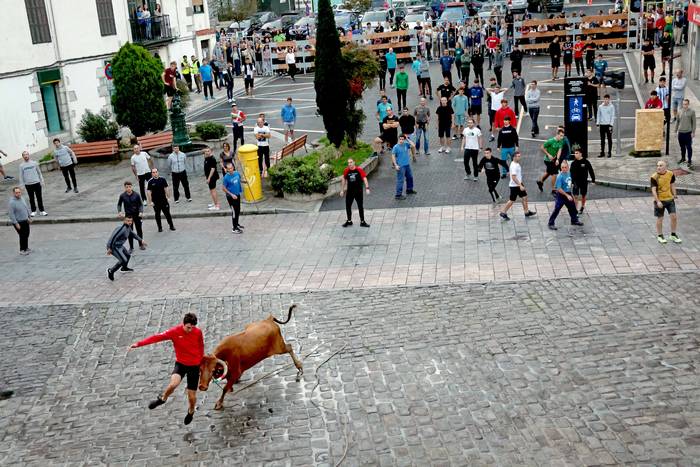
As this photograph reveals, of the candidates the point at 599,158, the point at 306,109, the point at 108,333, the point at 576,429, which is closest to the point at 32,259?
the point at 108,333

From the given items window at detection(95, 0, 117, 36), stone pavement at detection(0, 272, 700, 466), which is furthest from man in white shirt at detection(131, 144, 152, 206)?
window at detection(95, 0, 117, 36)

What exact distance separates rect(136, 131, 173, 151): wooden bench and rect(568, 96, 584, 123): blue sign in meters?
11.6

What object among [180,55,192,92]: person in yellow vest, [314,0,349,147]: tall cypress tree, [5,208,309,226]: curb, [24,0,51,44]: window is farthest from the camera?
[180,55,192,92]: person in yellow vest

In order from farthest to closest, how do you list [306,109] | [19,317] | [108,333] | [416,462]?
[306,109] → [19,317] → [108,333] → [416,462]

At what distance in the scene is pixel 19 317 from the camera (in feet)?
43.9

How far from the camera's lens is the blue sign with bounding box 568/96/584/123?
19.9 metres

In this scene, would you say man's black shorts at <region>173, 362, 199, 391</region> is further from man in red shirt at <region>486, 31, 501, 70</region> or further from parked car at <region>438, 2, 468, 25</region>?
parked car at <region>438, 2, 468, 25</region>

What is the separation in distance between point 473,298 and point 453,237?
3.29 metres

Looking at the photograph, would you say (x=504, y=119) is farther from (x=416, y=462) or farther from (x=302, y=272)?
(x=416, y=462)

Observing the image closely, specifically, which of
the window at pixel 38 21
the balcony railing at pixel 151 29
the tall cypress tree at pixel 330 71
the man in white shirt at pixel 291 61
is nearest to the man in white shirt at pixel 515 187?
the tall cypress tree at pixel 330 71

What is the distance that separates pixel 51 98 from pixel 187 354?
2182cm

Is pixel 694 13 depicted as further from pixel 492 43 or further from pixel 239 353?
pixel 239 353

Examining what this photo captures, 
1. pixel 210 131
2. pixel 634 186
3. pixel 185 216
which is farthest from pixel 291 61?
pixel 634 186

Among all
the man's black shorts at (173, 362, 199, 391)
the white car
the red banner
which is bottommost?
the man's black shorts at (173, 362, 199, 391)
